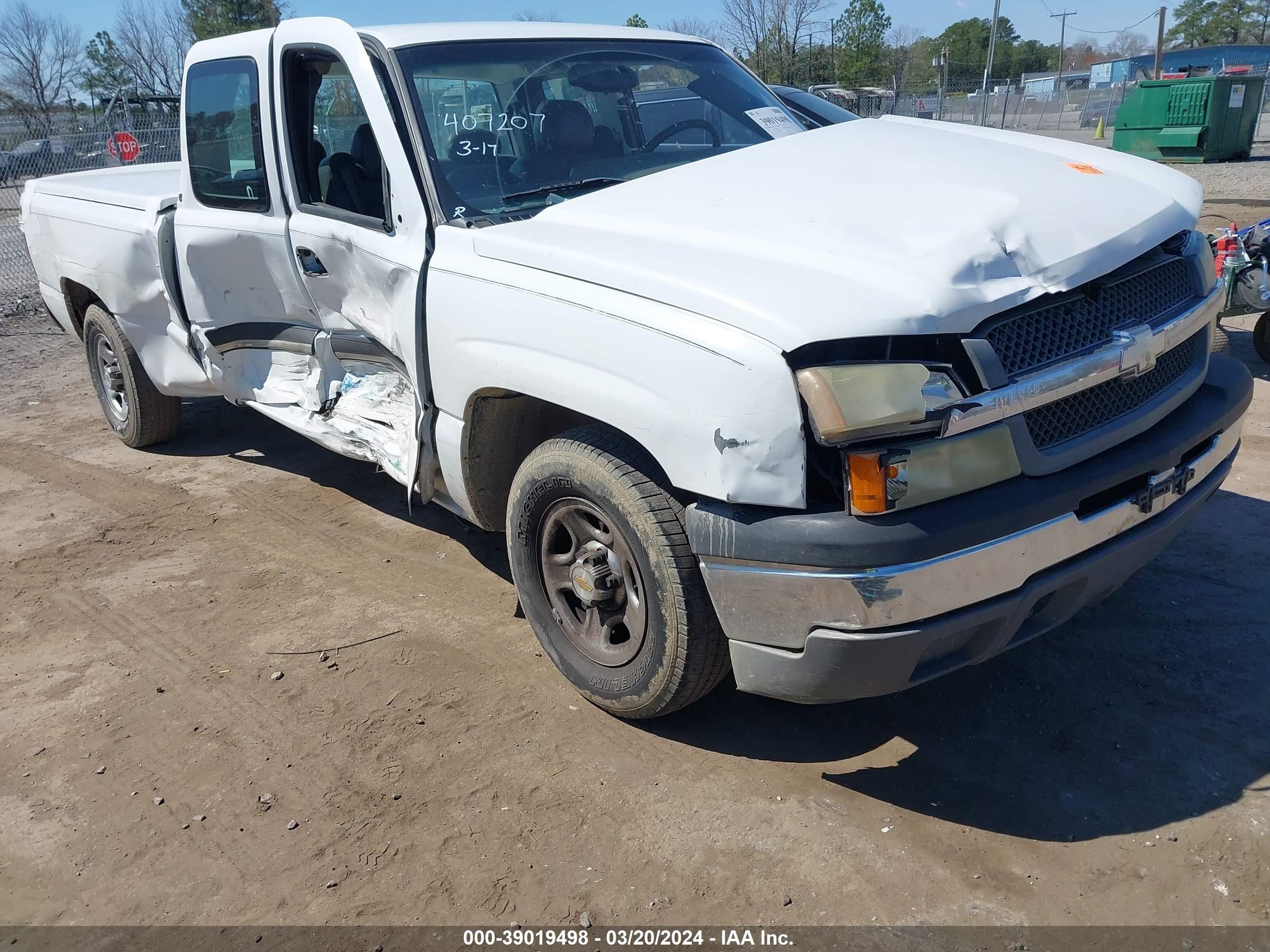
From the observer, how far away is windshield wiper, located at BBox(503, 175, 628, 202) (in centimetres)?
340

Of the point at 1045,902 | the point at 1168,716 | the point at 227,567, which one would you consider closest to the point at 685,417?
the point at 1045,902

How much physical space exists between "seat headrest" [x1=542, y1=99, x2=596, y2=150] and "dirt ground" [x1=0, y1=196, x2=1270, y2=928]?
1.74 meters

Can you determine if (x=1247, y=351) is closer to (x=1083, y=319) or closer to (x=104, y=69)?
(x=1083, y=319)

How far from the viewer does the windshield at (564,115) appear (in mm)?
3428

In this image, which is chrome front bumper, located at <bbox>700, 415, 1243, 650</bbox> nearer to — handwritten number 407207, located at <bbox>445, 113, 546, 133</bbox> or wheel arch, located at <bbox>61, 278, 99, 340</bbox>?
handwritten number 407207, located at <bbox>445, 113, 546, 133</bbox>

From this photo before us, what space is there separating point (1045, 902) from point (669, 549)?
1.21 metres

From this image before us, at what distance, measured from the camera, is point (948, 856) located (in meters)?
2.57

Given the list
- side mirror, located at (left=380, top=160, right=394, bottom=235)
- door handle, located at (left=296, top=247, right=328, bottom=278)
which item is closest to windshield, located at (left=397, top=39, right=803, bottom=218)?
side mirror, located at (left=380, top=160, right=394, bottom=235)

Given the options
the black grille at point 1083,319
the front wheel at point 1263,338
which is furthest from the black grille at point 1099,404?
the front wheel at point 1263,338

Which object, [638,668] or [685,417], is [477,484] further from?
[685,417]

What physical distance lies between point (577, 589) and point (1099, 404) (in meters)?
1.52

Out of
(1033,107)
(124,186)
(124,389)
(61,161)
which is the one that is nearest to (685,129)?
(124,186)

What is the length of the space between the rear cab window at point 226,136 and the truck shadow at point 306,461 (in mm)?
1294

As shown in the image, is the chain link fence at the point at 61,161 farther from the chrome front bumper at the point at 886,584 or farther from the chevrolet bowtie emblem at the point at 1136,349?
the chevrolet bowtie emblem at the point at 1136,349
